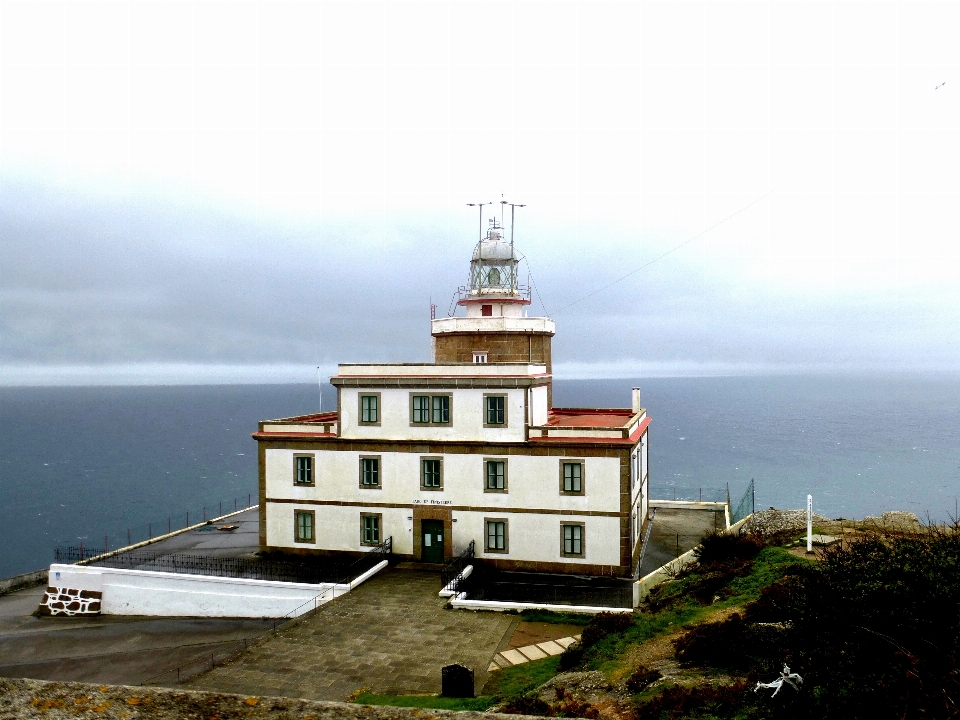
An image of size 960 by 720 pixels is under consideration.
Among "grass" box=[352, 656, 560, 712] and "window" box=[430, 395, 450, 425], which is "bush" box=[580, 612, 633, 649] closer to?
"grass" box=[352, 656, 560, 712]

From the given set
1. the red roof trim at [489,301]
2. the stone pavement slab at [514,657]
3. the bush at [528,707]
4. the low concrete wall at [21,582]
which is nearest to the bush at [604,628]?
the stone pavement slab at [514,657]

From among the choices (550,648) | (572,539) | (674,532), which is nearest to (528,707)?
(550,648)

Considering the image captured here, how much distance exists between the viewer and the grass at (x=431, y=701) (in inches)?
501

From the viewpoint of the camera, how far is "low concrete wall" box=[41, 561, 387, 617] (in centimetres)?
2270

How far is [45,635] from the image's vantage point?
23344 millimetres

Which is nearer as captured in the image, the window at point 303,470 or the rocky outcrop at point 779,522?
the rocky outcrop at point 779,522

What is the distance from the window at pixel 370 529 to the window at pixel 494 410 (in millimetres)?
6097

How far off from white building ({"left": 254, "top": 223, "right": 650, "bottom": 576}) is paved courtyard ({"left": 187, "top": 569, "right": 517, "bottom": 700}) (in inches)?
175

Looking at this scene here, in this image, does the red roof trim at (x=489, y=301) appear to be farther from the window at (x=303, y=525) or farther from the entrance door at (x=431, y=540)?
the window at (x=303, y=525)

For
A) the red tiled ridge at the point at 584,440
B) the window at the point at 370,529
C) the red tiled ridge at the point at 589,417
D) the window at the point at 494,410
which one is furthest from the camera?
the red tiled ridge at the point at 589,417

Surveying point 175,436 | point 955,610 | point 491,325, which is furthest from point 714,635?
point 175,436

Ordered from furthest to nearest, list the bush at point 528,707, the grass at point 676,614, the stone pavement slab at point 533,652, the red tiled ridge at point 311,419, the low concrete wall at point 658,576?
1. the red tiled ridge at point 311,419
2. the low concrete wall at point 658,576
3. the stone pavement slab at point 533,652
4. the grass at point 676,614
5. the bush at point 528,707

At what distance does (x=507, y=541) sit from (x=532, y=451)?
369cm

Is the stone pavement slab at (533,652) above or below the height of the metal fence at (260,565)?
above
